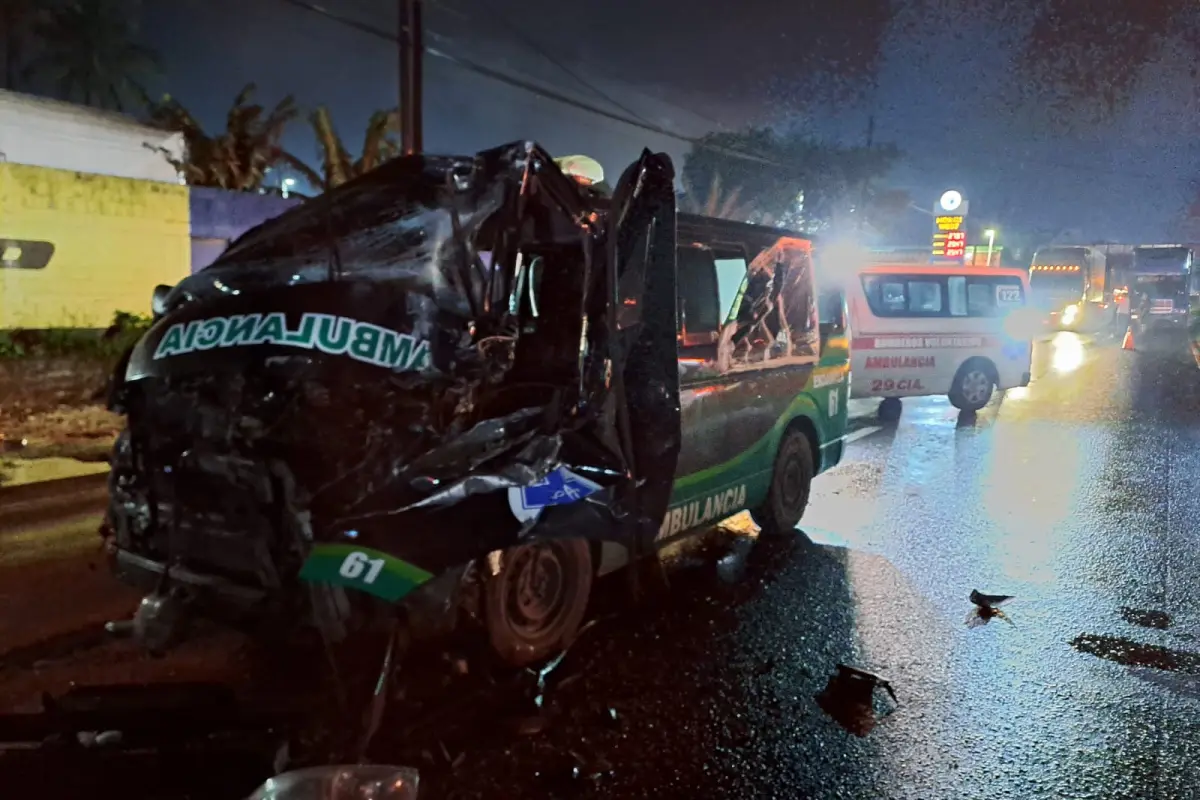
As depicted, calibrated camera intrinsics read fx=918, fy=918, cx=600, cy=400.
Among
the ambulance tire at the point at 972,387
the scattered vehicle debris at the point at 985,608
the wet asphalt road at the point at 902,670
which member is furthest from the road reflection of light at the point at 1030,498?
the ambulance tire at the point at 972,387

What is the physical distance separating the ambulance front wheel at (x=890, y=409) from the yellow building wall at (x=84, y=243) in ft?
42.2

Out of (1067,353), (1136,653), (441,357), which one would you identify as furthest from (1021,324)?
(1067,353)

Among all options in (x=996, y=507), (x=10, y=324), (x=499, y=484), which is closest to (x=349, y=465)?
(x=499, y=484)

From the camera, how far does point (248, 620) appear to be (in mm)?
3562

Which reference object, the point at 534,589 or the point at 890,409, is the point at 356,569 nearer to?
the point at 534,589

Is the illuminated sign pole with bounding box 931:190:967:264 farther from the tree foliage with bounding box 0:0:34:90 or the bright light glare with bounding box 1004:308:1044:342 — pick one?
the tree foliage with bounding box 0:0:34:90

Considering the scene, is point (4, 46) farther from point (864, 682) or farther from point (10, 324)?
point (864, 682)

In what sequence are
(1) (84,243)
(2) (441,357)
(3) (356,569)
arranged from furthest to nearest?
1. (1) (84,243)
2. (2) (441,357)
3. (3) (356,569)

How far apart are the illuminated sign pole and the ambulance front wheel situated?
19.3 m

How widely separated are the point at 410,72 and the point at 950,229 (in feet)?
92.4

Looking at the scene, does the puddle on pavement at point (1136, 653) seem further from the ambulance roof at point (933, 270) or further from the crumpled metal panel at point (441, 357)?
the ambulance roof at point (933, 270)

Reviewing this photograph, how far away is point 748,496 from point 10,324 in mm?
13191

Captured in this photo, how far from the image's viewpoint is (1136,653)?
16.3 ft

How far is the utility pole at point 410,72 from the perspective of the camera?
525 inches
